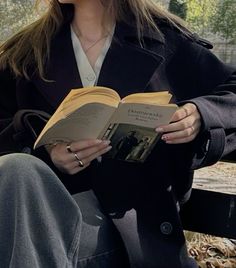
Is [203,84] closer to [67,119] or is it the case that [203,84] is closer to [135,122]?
[135,122]

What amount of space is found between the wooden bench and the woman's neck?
658mm

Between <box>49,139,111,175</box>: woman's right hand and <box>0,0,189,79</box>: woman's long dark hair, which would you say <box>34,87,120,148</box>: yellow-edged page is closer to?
<box>49,139,111,175</box>: woman's right hand

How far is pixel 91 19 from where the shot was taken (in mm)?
2279

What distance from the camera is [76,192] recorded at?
208 centimetres

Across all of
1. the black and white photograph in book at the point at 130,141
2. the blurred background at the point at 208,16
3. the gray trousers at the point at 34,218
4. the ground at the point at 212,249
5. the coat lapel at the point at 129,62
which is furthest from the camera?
the blurred background at the point at 208,16

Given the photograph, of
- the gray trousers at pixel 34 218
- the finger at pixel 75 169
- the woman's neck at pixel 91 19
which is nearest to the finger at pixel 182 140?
the finger at pixel 75 169

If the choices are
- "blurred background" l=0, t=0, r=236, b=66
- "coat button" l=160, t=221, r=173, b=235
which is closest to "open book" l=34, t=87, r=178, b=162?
"coat button" l=160, t=221, r=173, b=235

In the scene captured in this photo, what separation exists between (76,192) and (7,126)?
0.33 m

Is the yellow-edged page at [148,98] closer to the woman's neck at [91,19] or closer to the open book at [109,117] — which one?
the open book at [109,117]

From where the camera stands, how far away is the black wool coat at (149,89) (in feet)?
6.45

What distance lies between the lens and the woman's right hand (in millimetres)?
1797

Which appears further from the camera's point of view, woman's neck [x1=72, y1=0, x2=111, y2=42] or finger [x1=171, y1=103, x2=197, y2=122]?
woman's neck [x1=72, y1=0, x2=111, y2=42]

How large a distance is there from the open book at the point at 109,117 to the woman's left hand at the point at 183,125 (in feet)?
0.15

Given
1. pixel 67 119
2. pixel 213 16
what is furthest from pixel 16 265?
pixel 213 16
